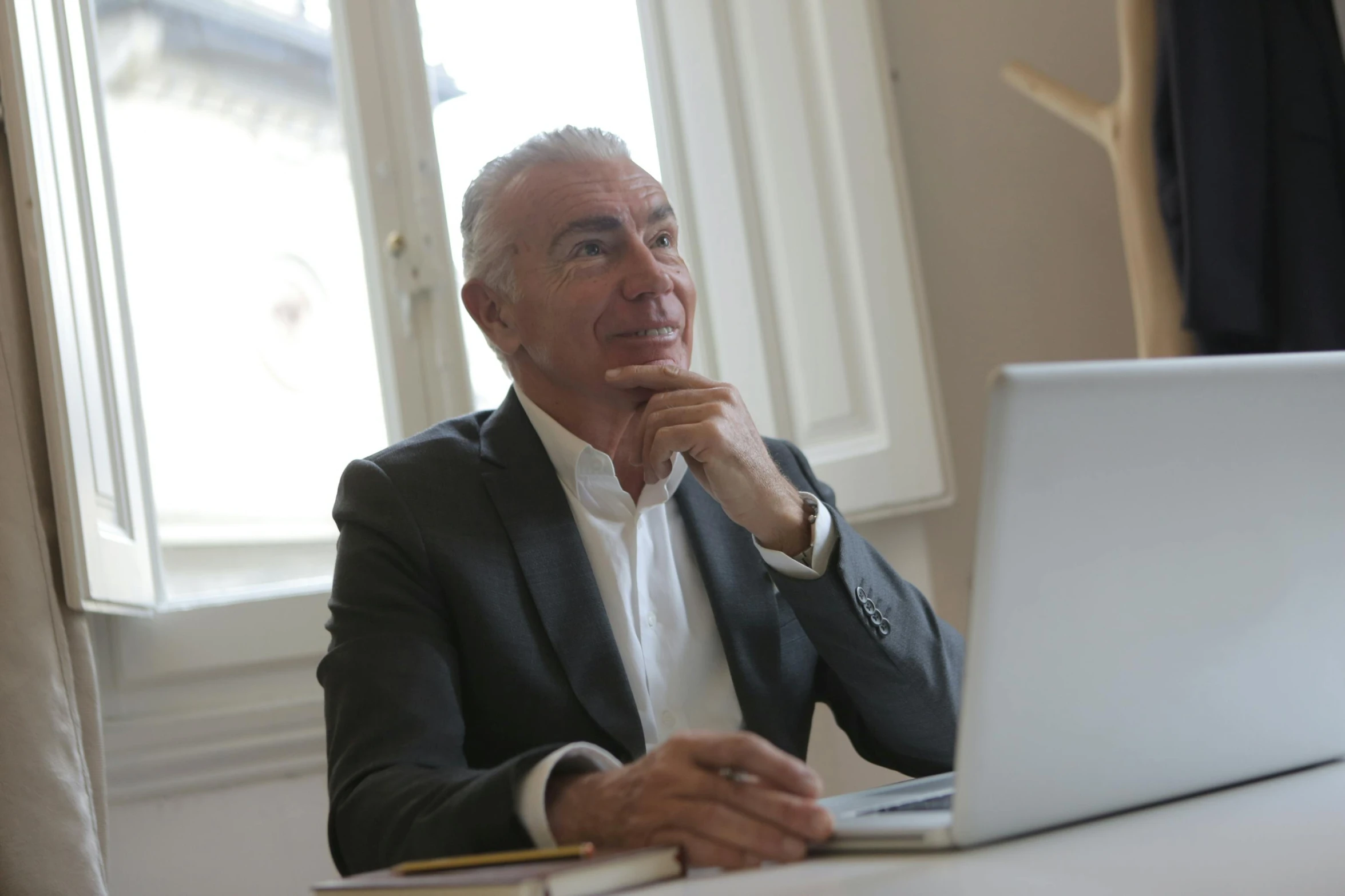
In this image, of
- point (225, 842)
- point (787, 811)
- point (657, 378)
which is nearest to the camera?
point (787, 811)

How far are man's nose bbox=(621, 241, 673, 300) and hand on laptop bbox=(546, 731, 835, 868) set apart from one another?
2.47 feet

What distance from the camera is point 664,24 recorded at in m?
2.50

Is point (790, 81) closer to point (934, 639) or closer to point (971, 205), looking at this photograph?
point (971, 205)

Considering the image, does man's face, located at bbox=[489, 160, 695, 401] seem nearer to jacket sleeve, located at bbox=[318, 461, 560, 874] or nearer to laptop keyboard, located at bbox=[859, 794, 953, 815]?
jacket sleeve, located at bbox=[318, 461, 560, 874]

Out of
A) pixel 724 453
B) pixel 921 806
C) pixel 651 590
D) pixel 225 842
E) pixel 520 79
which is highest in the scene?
pixel 520 79

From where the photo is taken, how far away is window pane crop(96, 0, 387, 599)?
2045 millimetres

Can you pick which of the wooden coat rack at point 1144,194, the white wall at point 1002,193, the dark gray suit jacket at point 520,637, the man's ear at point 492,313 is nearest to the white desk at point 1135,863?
the dark gray suit jacket at point 520,637

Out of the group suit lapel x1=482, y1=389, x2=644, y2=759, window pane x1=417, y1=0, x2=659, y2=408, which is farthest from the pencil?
window pane x1=417, y1=0, x2=659, y2=408

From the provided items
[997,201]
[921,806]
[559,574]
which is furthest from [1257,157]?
[921,806]

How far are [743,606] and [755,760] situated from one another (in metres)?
0.64

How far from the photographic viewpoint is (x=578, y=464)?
57.3 inches

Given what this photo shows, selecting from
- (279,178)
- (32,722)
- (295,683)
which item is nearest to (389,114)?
(279,178)

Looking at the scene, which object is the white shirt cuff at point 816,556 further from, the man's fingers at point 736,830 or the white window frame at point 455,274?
the white window frame at point 455,274

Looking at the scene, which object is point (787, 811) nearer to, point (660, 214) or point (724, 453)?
point (724, 453)
